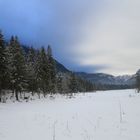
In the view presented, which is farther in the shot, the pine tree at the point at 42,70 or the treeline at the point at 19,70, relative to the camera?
the pine tree at the point at 42,70

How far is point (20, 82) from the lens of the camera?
48125mm

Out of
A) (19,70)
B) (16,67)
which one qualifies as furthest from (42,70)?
(16,67)

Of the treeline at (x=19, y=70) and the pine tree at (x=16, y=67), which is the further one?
the pine tree at (x=16, y=67)

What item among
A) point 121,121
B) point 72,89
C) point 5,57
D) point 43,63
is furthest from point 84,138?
point 72,89

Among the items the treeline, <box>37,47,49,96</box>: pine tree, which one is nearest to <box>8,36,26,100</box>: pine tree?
the treeline

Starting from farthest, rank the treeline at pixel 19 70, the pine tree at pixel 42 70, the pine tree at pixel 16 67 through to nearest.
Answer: the pine tree at pixel 42 70 → the pine tree at pixel 16 67 → the treeline at pixel 19 70

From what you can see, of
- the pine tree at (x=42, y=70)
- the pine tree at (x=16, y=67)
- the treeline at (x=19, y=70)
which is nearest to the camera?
the treeline at (x=19, y=70)

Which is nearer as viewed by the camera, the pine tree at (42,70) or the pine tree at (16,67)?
the pine tree at (16,67)

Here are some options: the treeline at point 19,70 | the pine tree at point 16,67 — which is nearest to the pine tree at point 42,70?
the treeline at point 19,70

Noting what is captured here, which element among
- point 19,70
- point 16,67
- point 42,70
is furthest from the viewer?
point 42,70

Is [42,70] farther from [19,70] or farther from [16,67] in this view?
[16,67]

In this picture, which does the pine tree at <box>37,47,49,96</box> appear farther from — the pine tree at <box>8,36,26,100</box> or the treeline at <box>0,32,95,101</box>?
the pine tree at <box>8,36,26,100</box>

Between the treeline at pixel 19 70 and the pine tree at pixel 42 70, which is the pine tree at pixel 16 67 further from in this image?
the pine tree at pixel 42 70

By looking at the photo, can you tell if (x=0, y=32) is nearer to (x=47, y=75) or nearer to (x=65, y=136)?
(x=47, y=75)
